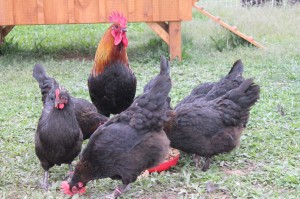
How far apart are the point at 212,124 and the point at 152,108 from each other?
84 cm

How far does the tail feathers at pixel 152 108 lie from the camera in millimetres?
4543

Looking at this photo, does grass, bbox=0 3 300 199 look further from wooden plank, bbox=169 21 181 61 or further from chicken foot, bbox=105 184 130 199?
wooden plank, bbox=169 21 181 61

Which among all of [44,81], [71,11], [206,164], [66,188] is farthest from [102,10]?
[66,188]

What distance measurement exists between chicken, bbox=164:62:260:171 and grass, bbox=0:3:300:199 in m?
0.24

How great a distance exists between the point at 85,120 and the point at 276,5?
11.7m

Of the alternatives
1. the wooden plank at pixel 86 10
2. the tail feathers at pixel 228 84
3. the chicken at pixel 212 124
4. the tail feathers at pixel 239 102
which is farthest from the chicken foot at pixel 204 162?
the wooden plank at pixel 86 10

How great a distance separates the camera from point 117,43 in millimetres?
5641

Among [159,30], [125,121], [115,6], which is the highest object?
[115,6]

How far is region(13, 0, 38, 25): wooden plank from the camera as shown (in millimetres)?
9742

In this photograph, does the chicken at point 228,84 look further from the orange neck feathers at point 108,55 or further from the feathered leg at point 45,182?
the feathered leg at point 45,182

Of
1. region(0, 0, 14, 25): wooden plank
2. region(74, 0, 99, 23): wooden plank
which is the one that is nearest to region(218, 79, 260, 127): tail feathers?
region(74, 0, 99, 23): wooden plank

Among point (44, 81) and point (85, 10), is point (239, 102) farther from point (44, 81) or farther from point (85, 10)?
point (85, 10)

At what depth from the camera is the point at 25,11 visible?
32.0 ft

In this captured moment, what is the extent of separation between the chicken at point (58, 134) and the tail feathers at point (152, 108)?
1.91ft
